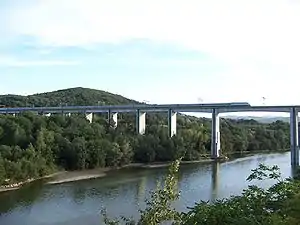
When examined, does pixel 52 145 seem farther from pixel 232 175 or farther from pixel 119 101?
pixel 119 101

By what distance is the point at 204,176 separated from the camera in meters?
26.3

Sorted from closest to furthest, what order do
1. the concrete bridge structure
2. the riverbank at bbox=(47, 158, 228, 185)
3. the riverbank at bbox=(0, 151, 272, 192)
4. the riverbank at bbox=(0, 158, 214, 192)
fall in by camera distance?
the riverbank at bbox=(0, 158, 214, 192)
the riverbank at bbox=(0, 151, 272, 192)
the riverbank at bbox=(47, 158, 228, 185)
the concrete bridge structure

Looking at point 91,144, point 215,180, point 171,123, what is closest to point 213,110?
point 171,123

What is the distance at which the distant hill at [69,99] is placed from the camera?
216ft

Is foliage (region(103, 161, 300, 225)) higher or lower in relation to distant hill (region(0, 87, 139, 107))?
lower

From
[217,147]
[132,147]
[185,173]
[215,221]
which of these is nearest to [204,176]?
[185,173]

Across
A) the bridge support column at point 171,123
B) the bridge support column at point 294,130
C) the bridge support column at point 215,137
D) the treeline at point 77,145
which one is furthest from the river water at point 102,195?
the bridge support column at point 171,123

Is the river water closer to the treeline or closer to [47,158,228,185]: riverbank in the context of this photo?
[47,158,228,185]: riverbank

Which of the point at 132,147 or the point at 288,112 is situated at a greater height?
the point at 288,112

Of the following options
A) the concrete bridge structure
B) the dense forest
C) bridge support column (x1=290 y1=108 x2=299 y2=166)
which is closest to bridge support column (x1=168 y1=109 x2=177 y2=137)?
the concrete bridge structure

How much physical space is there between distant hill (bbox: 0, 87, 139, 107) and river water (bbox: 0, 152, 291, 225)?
37607 millimetres

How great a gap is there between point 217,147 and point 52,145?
1435 cm

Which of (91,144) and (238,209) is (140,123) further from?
(238,209)

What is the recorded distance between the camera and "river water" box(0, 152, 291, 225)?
1648 cm
